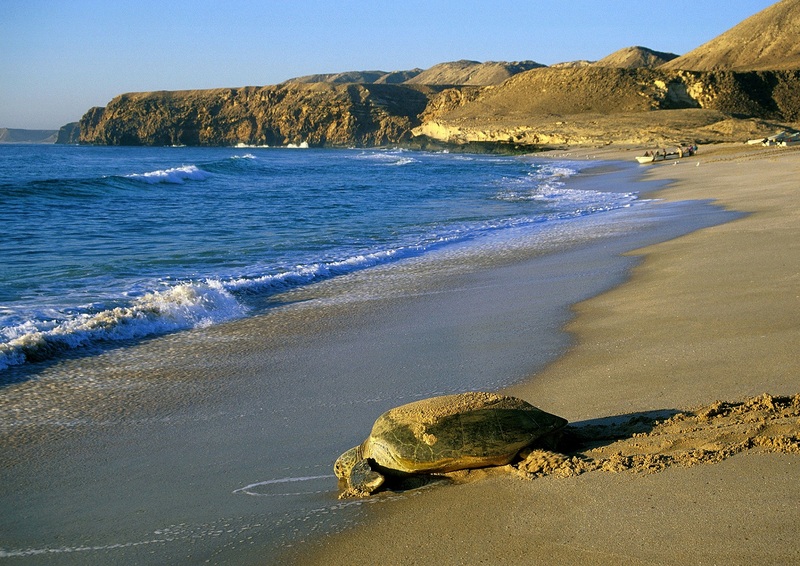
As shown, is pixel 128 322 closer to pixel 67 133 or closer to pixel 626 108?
pixel 626 108

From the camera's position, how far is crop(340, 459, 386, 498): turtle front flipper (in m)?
3.79

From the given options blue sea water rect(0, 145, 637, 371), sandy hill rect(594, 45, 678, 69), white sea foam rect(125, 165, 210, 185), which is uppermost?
sandy hill rect(594, 45, 678, 69)

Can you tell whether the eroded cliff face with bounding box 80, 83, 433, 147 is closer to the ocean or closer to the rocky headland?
the rocky headland

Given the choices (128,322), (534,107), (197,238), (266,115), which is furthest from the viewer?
(266,115)

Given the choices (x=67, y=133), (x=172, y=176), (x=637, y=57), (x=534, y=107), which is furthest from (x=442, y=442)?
(x=67, y=133)

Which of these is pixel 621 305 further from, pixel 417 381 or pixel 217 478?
pixel 217 478

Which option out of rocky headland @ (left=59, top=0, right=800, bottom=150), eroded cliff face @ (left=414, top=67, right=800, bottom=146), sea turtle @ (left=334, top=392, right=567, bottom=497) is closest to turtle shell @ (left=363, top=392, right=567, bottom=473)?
sea turtle @ (left=334, top=392, right=567, bottom=497)

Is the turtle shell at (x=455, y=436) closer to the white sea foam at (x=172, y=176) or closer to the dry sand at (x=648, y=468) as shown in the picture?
the dry sand at (x=648, y=468)

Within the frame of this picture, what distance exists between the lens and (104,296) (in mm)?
9273

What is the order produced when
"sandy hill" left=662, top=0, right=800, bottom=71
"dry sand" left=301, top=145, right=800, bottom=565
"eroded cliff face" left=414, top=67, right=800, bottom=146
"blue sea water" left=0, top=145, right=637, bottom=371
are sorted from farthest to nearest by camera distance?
"sandy hill" left=662, top=0, right=800, bottom=71 < "eroded cliff face" left=414, top=67, right=800, bottom=146 < "blue sea water" left=0, top=145, right=637, bottom=371 < "dry sand" left=301, top=145, right=800, bottom=565

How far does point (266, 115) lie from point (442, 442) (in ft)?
403

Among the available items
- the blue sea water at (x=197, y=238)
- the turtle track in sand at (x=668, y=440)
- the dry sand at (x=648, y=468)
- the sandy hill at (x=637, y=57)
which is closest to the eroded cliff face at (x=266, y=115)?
the sandy hill at (x=637, y=57)

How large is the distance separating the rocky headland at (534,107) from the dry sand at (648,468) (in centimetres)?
4802

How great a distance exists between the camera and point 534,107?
75875mm
